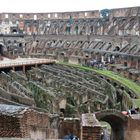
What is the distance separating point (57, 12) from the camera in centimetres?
6650

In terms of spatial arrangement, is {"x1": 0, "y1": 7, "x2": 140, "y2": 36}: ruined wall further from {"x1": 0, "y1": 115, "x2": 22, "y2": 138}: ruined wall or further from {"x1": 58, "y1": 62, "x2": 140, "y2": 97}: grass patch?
{"x1": 0, "y1": 115, "x2": 22, "y2": 138}: ruined wall

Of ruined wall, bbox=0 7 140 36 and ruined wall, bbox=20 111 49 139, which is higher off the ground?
ruined wall, bbox=0 7 140 36

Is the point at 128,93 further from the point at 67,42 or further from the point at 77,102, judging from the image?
the point at 67,42

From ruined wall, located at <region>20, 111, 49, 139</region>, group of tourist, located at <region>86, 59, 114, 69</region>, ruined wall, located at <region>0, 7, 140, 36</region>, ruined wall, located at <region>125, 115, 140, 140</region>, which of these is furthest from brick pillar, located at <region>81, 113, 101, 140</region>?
ruined wall, located at <region>0, 7, 140, 36</region>

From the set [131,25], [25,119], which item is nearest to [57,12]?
[131,25]

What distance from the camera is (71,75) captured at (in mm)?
36344

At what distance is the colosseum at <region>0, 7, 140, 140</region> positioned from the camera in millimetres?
13922

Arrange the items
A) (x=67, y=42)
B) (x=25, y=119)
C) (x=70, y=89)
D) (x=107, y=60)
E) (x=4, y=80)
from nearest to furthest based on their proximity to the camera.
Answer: (x=25, y=119)
(x=70, y=89)
(x=4, y=80)
(x=107, y=60)
(x=67, y=42)

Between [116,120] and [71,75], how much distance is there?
58.8 feet

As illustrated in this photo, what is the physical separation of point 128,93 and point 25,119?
19.6 meters

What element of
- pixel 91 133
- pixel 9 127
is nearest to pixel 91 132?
pixel 91 133

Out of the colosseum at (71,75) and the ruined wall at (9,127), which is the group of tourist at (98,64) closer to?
the colosseum at (71,75)

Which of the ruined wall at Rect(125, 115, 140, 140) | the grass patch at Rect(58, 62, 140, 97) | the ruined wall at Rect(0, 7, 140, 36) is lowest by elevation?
the grass patch at Rect(58, 62, 140, 97)

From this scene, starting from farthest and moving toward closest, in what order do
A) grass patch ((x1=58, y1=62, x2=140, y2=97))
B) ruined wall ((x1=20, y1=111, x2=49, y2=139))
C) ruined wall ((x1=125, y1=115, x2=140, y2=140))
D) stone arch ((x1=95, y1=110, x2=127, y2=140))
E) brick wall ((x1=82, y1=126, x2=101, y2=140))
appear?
grass patch ((x1=58, y1=62, x2=140, y2=97))
stone arch ((x1=95, y1=110, x2=127, y2=140))
ruined wall ((x1=125, y1=115, x2=140, y2=140))
ruined wall ((x1=20, y1=111, x2=49, y2=139))
brick wall ((x1=82, y1=126, x2=101, y2=140))
